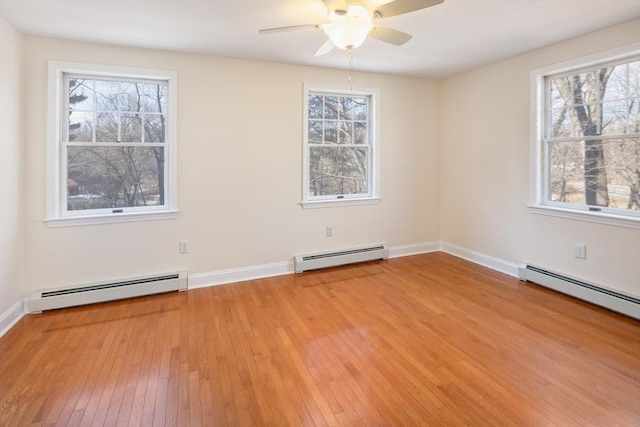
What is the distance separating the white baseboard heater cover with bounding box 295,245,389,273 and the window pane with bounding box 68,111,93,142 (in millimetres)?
2487

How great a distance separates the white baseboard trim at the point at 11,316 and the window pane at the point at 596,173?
5148 mm

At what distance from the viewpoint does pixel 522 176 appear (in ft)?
12.7

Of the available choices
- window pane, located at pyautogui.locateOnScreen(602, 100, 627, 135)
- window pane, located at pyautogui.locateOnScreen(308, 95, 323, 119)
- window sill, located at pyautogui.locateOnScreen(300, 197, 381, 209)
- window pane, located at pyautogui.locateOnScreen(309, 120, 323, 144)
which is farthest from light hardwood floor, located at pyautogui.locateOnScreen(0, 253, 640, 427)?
window pane, located at pyautogui.locateOnScreen(308, 95, 323, 119)

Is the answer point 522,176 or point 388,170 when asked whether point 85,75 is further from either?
point 522,176

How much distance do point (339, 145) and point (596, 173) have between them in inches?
105

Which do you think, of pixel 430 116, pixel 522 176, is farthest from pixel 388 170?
pixel 522 176

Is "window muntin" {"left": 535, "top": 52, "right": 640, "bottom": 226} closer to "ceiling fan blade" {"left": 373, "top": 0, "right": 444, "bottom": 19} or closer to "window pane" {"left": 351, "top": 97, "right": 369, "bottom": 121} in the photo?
"window pane" {"left": 351, "top": 97, "right": 369, "bottom": 121}

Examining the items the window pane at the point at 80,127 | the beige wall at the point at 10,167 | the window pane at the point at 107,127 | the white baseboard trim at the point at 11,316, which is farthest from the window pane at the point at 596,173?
the white baseboard trim at the point at 11,316

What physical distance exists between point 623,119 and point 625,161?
1.20ft

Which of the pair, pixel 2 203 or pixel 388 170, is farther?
pixel 388 170

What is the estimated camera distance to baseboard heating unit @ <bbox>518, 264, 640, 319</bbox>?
290 cm

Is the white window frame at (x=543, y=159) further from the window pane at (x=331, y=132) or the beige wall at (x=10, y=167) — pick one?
the beige wall at (x=10, y=167)

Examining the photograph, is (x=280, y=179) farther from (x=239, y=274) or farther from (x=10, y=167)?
(x=10, y=167)

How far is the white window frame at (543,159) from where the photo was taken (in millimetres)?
→ 3170
